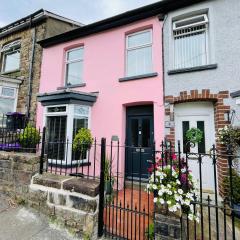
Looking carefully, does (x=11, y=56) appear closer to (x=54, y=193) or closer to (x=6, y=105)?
(x=6, y=105)

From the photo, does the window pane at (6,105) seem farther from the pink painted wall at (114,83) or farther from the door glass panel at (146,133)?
the door glass panel at (146,133)

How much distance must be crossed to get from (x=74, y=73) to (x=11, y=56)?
Answer: 5101mm

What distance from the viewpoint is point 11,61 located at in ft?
35.1

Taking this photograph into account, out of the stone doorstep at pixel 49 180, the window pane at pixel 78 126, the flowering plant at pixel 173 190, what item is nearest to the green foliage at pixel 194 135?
the flowering plant at pixel 173 190

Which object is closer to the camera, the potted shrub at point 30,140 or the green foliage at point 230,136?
the potted shrub at point 30,140

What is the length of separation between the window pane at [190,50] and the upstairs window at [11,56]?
8259mm

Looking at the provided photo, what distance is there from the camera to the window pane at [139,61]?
21.8ft

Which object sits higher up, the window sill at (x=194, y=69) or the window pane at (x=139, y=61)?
the window pane at (x=139, y=61)

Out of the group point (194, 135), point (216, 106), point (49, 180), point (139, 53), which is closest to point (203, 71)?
point (216, 106)

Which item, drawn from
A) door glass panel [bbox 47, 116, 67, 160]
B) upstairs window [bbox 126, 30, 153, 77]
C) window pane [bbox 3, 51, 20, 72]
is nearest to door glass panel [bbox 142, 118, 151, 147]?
upstairs window [bbox 126, 30, 153, 77]

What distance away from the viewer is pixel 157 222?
2395 mm

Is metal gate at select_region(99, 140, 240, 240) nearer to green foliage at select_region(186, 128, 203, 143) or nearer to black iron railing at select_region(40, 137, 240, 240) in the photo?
black iron railing at select_region(40, 137, 240, 240)

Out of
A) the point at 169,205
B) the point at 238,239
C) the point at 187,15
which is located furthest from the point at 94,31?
the point at 238,239

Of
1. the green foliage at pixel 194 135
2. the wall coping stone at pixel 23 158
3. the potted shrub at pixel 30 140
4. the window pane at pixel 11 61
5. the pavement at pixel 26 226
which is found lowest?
the pavement at pixel 26 226
